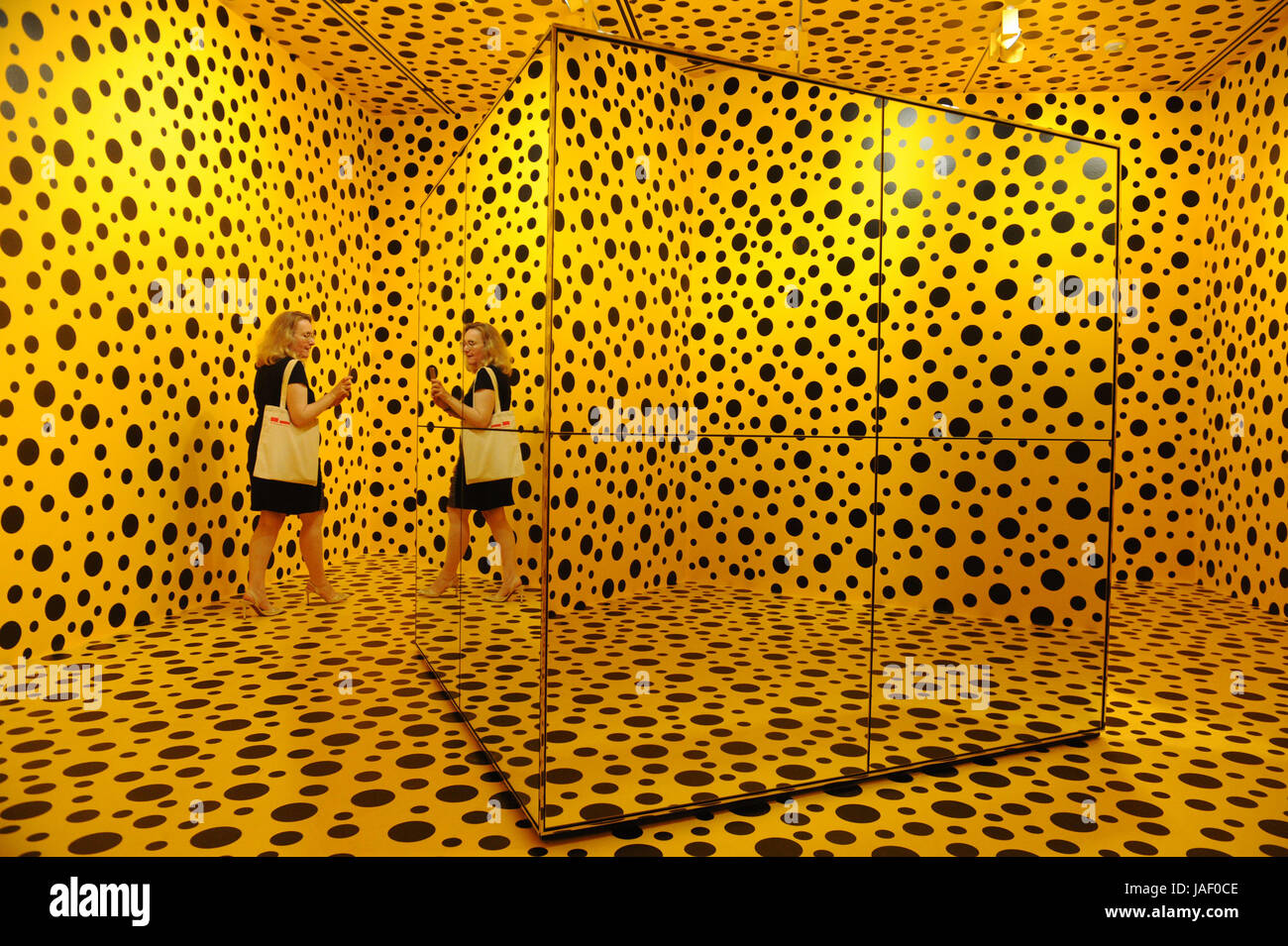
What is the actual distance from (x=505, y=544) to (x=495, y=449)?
1.04ft

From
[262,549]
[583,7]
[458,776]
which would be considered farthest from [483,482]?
[583,7]

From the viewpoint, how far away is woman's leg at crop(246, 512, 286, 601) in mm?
4262

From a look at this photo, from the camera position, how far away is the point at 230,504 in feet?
15.3

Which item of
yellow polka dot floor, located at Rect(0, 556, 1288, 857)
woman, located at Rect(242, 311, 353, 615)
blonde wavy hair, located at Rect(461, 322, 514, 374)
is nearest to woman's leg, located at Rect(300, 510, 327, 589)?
woman, located at Rect(242, 311, 353, 615)

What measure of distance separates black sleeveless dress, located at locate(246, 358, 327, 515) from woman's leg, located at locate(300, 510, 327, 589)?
0.15 meters

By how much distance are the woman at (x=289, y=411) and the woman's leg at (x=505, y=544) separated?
2.18 metres

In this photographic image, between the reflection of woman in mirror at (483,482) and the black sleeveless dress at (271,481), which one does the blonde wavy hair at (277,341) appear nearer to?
the black sleeveless dress at (271,481)

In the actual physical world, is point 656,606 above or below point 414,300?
below

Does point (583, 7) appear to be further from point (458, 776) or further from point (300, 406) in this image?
point (458, 776)

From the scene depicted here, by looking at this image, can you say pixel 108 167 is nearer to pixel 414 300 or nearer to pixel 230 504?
pixel 230 504

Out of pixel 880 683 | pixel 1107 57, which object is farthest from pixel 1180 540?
pixel 880 683

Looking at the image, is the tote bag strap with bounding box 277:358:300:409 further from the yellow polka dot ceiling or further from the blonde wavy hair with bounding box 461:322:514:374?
the blonde wavy hair with bounding box 461:322:514:374

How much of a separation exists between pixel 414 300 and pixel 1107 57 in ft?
16.7
